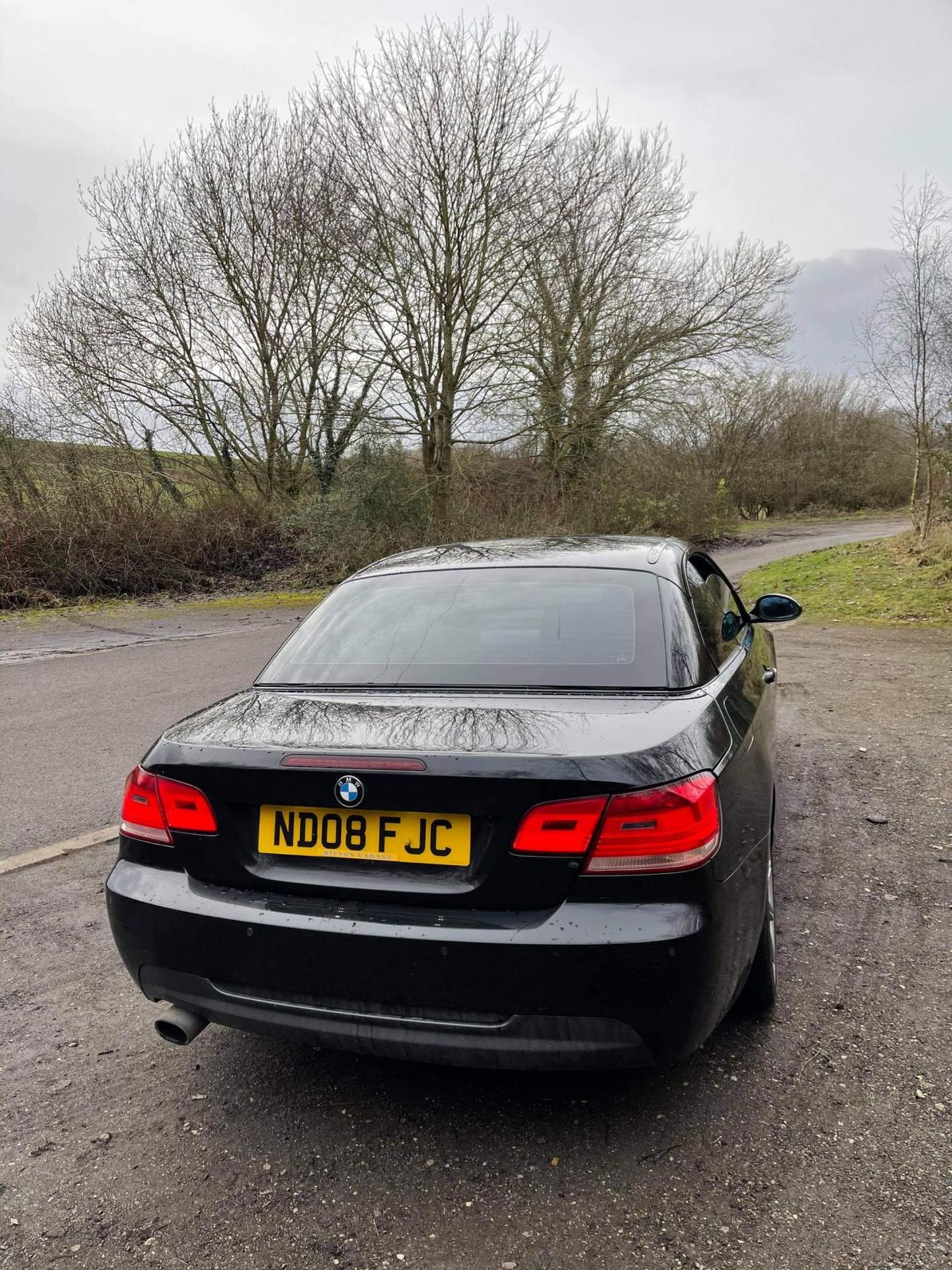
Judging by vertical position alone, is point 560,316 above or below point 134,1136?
above

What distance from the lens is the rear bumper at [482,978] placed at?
194cm

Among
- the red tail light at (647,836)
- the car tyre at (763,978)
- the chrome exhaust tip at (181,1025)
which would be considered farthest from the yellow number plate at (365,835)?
the car tyre at (763,978)

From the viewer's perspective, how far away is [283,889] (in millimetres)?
2168

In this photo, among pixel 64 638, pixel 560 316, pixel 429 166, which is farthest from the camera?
pixel 560 316

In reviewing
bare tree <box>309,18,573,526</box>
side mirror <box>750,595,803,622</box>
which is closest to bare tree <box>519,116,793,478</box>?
bare tree <box>309,18,573,526</box>

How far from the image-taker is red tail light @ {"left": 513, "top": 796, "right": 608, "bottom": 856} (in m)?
1.96

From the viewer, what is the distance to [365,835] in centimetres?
210

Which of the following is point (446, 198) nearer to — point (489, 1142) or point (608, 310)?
point (608, 310)

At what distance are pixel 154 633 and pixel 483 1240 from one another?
11.7 metres

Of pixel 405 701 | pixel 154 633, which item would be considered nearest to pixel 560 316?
pixel 154 633

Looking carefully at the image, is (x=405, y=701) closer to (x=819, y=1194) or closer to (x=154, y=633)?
(x=819, y=1194)

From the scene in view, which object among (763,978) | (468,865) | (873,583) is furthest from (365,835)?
(873,583)

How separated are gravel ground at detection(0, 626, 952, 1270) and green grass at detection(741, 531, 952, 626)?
8.72 meters

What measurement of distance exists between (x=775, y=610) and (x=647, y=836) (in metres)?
2.59
